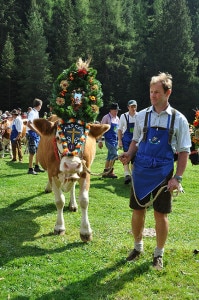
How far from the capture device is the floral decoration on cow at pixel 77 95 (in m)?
5.73

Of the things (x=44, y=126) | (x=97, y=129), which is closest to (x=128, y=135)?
(x=97, y=129)

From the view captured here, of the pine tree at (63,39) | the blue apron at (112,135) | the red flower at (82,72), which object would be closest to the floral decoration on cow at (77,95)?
the red flower at (82,72)

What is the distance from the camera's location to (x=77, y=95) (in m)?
5.81

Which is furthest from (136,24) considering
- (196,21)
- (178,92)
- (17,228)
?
(17,228)

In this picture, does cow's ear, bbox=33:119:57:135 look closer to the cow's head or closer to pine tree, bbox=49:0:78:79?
the cow's head

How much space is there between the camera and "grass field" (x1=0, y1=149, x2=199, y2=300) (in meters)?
4.46

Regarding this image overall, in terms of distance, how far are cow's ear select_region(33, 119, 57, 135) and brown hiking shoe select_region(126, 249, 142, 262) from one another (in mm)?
2510

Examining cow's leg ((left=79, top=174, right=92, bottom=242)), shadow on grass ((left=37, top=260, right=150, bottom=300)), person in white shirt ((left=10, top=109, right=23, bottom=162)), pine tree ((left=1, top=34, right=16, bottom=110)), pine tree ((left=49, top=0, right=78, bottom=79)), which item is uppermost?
pine tree ((left=49, top=0, right=78, bottom=79))

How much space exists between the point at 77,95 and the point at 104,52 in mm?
48313

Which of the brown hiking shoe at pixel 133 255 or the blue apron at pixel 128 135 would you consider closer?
Result: the brown hiking shoe at pixel 133 255

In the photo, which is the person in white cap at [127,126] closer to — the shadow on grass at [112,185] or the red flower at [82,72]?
the shadow on grass at [112,185]

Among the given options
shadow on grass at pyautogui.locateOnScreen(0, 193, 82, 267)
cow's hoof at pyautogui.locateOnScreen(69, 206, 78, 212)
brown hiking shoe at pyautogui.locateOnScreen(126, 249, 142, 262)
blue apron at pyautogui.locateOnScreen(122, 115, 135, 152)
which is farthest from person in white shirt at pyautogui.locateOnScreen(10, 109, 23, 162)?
brown hiking shoe at pyautogui.locateOnScreen(126, 249, 142, 262)

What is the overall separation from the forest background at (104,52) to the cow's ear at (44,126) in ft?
134

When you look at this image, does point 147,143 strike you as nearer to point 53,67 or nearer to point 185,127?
point 185,127
